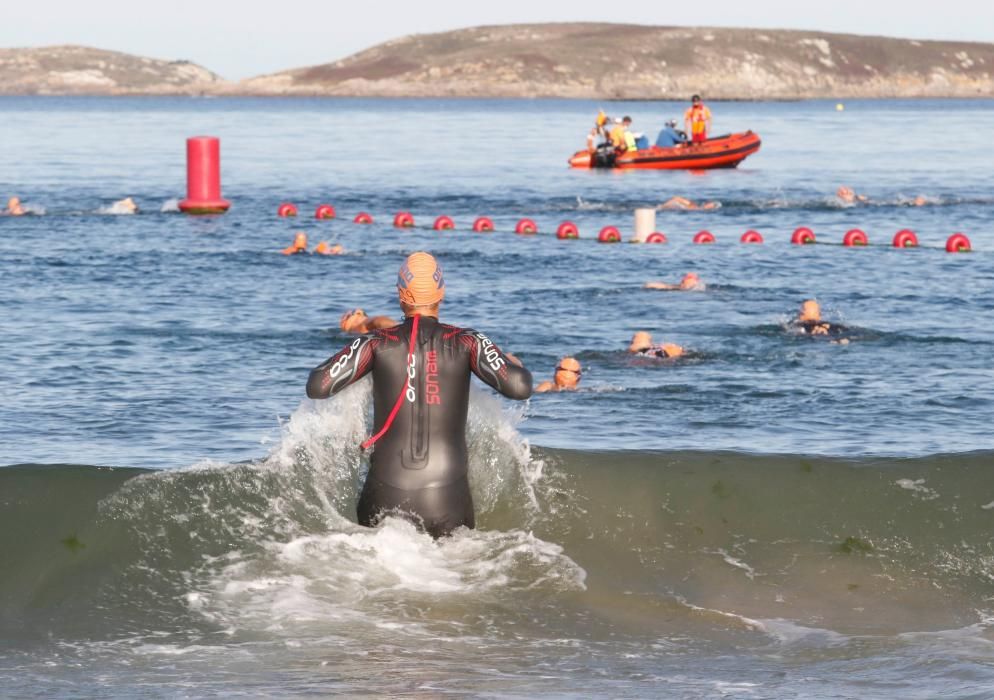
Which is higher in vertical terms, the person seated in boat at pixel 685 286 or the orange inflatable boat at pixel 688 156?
the orange inflatable boat at pixel 688 156

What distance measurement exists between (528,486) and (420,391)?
2448 millimetres

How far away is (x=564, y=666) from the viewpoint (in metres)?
6.56

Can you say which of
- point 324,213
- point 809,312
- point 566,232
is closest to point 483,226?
point 566,232

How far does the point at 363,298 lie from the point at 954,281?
9.08 m

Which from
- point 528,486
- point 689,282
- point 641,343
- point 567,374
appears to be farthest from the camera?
point 689,282

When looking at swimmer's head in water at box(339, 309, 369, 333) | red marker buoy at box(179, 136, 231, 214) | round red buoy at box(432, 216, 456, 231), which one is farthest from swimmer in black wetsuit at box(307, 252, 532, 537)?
red marker buoy at box(179, 136, 231, 214)

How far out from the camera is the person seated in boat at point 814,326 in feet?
54.7

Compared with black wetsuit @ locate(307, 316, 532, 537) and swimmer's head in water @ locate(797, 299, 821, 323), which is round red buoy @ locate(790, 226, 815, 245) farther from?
black wetsuit @ locate(307, 316, 532, 537)

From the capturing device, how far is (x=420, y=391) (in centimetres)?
680

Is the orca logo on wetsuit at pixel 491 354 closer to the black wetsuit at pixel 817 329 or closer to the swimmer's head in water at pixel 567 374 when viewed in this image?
the swimmer's head in water at pixel 567 374

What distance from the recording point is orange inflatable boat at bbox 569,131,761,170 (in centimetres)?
4434

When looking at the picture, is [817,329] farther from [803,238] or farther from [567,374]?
[803,238]

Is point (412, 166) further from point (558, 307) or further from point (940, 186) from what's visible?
point (558, 307)

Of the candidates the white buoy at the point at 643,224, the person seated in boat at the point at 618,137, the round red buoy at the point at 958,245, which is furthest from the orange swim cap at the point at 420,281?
the person seated in boat at the point at 618,137
